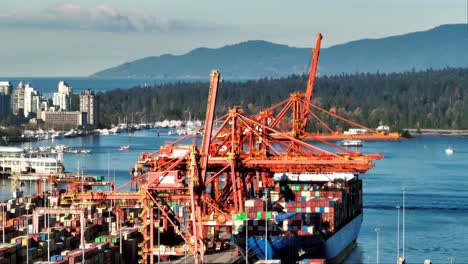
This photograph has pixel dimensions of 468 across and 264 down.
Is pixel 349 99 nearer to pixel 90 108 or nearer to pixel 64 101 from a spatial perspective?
pixel 90 108

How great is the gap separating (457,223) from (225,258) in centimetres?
1553

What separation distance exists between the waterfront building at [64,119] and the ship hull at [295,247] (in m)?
104

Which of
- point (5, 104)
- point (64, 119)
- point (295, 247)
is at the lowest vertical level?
point (295, 247)

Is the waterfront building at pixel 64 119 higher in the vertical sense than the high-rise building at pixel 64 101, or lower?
lower

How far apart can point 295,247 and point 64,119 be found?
112 metres

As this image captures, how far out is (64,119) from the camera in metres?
148

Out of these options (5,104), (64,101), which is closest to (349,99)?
(64,101)

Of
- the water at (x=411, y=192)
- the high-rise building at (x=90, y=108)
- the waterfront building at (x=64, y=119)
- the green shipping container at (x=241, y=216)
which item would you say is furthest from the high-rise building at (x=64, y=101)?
the green shipping container at (x=241, y=216)

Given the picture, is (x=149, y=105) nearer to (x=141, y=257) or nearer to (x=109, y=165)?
(x=109, y=165)

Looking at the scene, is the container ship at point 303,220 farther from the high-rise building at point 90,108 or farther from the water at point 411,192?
the high-rise building at point 90,108

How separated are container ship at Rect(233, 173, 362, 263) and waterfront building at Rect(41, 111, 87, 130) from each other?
96.0 metres

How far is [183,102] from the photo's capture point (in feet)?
552

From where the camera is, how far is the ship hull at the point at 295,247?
36.9 meters

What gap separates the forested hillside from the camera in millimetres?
139500
